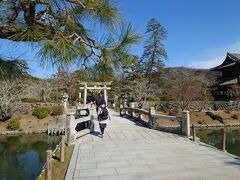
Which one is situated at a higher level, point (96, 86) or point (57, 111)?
point (96, 86)

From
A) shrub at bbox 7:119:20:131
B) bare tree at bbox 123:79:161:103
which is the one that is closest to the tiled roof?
bare tree at bbox 123:79:161:103

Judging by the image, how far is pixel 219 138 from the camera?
18719 millimetres

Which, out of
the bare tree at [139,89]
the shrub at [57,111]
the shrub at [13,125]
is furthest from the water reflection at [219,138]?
the shrub at [13,125]

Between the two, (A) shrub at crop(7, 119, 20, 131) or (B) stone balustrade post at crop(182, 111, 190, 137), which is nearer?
(B) stone balustrade post at crop(182, 111, 190, 137)

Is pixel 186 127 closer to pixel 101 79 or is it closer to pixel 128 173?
pixel 128 173

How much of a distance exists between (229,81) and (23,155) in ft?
84.9

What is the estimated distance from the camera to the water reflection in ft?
50.2

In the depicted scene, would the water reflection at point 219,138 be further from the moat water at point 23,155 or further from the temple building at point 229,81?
the moat water at point 23,155

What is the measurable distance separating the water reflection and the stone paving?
7.93 meters

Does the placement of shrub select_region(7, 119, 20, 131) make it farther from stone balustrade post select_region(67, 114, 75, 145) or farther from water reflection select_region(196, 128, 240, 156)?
water reflection select_region(196, 128, 240, 156)

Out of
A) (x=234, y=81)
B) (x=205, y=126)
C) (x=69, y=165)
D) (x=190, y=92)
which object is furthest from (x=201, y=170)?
(x=234, y=81)

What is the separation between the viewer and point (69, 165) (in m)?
5.82

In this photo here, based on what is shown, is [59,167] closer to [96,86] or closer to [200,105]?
[96,86]

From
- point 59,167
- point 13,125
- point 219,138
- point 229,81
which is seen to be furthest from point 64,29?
point 229,81
